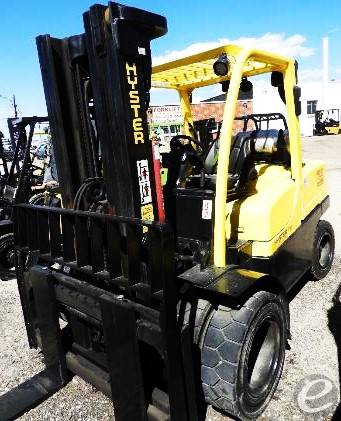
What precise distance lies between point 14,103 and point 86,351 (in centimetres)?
4409

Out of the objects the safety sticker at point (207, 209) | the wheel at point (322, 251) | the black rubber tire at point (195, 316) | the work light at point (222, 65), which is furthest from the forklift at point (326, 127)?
the black rubber tire at point (195, 316)

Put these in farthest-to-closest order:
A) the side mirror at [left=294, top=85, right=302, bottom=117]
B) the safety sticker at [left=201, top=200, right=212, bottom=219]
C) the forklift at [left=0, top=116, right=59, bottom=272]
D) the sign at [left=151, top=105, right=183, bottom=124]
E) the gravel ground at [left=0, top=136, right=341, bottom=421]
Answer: the sign at [left=151, top=105, right=183, bottom=124] < the forklift at [left=0, top=116, right=59, bottom=272] < the side mirror at [left=294, top=85, right=302, bottom=117] < the safety sticker at [left=201, top=200, right=212, bottom=219] < the gravel ground at [left=0, top=136, right=341, bottom=421]

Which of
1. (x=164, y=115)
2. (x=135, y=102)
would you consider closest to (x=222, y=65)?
(x=135, y=102)

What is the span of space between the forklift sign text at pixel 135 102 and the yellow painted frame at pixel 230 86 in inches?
21.9

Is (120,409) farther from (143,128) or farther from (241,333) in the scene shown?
(143,128)

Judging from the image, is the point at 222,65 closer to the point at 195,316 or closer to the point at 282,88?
the point at 282,88

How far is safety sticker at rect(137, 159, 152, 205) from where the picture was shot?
8.86 feet

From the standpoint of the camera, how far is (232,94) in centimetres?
272

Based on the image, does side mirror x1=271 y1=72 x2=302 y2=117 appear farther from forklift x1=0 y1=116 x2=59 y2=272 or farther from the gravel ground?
forklift x1=0 y1=116 x2=59 y2=272

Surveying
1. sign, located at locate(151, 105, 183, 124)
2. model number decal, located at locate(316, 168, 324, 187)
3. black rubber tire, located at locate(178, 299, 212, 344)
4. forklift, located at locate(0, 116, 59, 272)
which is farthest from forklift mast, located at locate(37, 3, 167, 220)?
sign, located at locate(151, 105, 183, 124)

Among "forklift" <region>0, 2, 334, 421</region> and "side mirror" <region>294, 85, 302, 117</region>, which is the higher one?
"side mirror" <region>294, 85, 302, 117</region>

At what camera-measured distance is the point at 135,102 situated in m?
2.61

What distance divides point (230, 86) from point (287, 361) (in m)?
2.25

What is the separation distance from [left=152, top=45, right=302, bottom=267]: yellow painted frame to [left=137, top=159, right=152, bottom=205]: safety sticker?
1.57 ft
